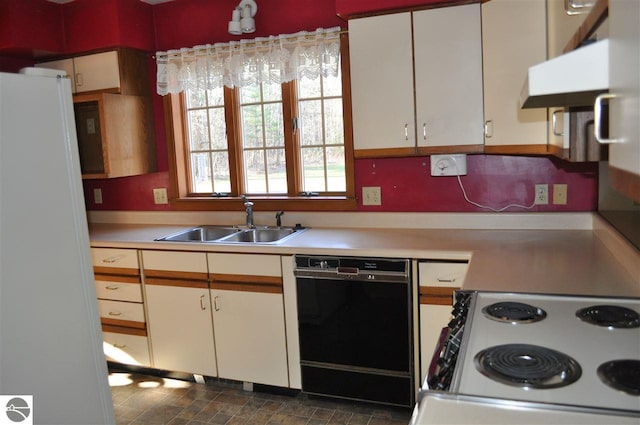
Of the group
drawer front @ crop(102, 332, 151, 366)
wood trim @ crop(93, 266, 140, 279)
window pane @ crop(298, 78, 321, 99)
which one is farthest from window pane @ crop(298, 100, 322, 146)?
drawer front @ crop(102, 332, 151, 366)

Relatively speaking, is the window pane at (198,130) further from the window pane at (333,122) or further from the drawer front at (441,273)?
the drawer front at (441,273)

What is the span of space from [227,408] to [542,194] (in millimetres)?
2120

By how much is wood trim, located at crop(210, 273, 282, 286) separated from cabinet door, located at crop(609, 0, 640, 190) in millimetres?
2088

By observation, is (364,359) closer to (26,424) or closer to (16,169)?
(26,424)

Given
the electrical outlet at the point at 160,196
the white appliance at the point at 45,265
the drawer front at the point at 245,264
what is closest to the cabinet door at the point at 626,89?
the white appliance at the point at 45,265

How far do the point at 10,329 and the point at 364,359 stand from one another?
74.4 inches

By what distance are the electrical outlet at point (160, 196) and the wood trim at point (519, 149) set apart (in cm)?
230

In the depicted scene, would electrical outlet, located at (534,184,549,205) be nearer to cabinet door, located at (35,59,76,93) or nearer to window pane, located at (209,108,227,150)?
window pane, located at (209,108,227,150)

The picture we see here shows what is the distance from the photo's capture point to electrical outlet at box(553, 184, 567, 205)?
2953mm

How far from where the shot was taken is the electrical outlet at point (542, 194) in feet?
9.80

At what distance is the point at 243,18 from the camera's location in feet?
11.0

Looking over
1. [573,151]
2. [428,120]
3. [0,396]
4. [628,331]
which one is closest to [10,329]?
[0,396]

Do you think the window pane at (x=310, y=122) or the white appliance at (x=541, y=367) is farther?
the window pane at (x=310, y=122)

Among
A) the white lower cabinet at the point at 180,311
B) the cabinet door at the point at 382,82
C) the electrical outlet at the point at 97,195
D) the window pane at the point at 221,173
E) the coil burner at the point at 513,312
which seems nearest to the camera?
the coil burner at the point at 513,312
